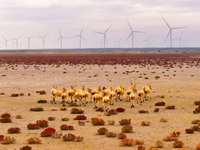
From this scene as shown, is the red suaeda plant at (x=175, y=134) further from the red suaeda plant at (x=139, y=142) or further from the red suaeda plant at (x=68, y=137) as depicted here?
the red suaeda plant at (x=68, y=137)

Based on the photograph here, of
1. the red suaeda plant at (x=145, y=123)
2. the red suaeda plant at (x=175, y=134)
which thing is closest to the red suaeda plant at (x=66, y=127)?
the red suaeda plant at (x=145, y=123)

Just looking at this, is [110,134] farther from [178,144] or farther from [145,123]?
[178,144]

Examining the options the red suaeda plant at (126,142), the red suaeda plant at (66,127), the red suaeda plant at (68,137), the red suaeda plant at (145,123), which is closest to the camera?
the red suaeda plant at (126,142)

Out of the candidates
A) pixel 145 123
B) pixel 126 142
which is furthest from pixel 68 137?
pixel 145 123

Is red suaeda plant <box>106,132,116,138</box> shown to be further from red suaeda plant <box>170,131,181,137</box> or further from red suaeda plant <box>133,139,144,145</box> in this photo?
red suaeda plant <box>170,131,181,137</box>

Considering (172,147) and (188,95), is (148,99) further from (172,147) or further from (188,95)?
(172,147)

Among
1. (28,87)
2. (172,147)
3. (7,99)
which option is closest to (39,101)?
(7,99)

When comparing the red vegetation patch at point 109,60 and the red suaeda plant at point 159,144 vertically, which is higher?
the red vegetation patch at point 109,60

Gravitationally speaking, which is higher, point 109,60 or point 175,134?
point 109,60

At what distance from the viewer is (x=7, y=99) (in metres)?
30.0

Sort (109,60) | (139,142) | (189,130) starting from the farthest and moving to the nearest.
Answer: (109,60)
(189,130)
(139,142)

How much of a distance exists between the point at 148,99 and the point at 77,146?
49.4 ft

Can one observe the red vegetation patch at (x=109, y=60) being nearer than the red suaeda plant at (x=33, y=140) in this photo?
No

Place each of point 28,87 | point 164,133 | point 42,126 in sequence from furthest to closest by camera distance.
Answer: point 28,87, point 42,126, point 164,133
